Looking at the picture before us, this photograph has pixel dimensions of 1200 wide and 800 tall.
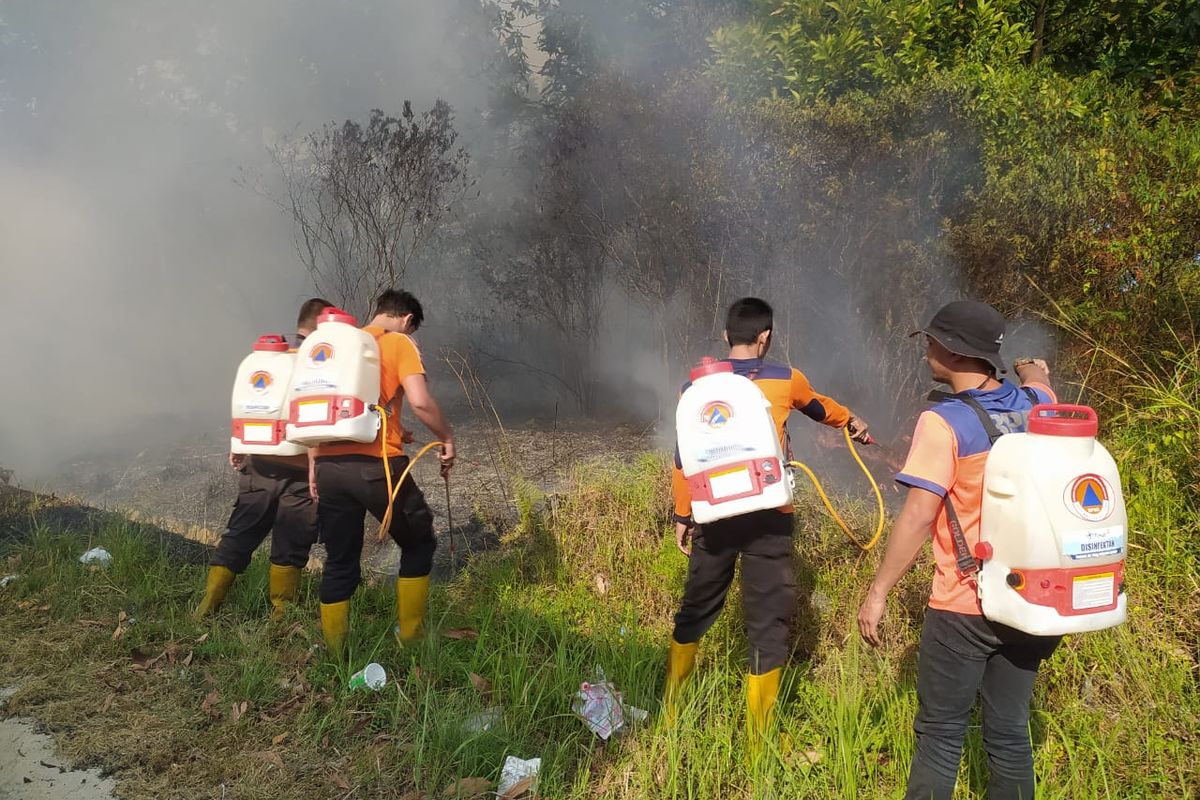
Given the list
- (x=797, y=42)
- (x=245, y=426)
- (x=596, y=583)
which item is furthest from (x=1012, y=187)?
(x=245, y=426)

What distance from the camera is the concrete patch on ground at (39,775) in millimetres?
2340

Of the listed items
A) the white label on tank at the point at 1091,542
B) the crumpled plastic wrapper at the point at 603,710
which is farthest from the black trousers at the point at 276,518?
the white label on tank at the point at 1091,542

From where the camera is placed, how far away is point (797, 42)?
540 cm

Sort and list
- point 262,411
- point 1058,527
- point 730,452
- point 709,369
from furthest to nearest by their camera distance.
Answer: point 262,411 < point 709,369 < point 730,452 < point 1058,527

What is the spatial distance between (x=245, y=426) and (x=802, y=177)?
13.1ft

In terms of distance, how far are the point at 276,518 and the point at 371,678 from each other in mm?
1167

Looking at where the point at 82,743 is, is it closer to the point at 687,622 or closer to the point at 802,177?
the point at 687,622

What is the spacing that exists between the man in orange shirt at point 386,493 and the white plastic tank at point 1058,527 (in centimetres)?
214

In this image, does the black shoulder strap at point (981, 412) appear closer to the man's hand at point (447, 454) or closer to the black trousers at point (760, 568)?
the black trousers at point (760, 568)

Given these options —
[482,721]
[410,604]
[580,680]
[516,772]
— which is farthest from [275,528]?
[516,772]

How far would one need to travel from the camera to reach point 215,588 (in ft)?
11.9

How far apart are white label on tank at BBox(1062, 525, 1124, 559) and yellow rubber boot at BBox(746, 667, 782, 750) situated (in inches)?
43.4

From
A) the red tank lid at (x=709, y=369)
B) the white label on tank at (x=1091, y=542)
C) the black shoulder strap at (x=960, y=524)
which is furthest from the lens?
the red tank lid at (x=709, y=369)

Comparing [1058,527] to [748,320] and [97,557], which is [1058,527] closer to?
[748,320]
